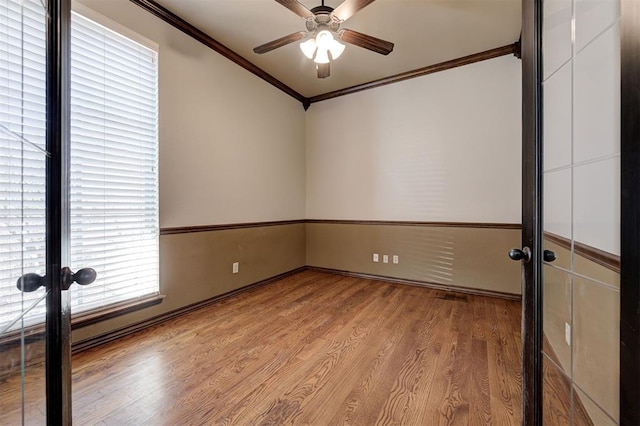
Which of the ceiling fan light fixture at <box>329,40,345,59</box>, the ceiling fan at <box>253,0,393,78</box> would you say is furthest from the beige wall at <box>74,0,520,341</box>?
the ceiling fan light fixture at <box>329,40,345,59</box>

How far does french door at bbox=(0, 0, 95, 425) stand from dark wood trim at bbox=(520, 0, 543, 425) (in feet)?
4.85

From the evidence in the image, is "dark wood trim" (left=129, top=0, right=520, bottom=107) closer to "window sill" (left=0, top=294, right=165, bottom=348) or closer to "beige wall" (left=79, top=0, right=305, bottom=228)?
"beige wall" (left=79, top=0, right=305, bottom=228)

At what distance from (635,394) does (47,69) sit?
1.56 m

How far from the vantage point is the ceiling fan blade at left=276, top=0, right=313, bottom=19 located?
1.81 metres

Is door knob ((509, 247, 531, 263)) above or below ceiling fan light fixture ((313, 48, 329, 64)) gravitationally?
below

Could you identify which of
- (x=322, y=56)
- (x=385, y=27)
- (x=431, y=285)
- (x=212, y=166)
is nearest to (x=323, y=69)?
(x=322, y=56)

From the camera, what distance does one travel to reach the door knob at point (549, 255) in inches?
36.7

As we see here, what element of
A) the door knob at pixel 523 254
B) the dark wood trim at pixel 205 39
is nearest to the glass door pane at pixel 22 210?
the door knob at pixel 523 254

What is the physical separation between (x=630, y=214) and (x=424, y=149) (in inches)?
127

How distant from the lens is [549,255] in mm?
938

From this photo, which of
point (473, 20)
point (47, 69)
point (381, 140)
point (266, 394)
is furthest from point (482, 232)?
point (47, 69)

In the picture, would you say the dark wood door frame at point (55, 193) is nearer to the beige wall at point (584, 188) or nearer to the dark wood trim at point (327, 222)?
the beige wall at point (584, 188)

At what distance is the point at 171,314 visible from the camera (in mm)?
2520

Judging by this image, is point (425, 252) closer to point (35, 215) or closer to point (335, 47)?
point (335, 47)
